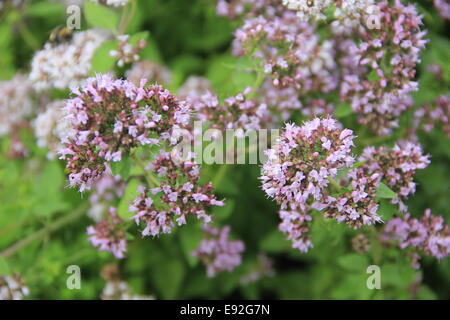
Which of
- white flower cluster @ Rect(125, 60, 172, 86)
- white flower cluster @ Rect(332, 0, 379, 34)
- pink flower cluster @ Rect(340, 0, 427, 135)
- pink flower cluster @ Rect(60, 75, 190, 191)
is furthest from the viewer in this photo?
white flower cluster @ Rect(125, 60, 172, 86)

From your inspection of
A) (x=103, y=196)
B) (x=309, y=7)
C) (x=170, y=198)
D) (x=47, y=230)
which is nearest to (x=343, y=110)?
(x=309, y=7)

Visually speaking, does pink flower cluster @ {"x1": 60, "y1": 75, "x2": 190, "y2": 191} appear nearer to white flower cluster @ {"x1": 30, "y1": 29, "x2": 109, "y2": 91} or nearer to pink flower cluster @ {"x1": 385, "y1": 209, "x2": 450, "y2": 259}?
white flower cluster @ {"x1": 30, "y1": 29, "x2": 109, "y2": 91}

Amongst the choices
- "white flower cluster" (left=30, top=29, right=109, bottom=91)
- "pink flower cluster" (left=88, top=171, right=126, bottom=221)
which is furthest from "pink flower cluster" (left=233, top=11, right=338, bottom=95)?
"pink flower cluster" (left=88, top=171, right=126, bottom=221)

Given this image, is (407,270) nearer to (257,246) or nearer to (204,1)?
(257,246)

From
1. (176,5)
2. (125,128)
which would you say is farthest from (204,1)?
(125,128)

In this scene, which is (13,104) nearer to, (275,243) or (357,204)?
(275,243)

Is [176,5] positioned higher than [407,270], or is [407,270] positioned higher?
[176,5]

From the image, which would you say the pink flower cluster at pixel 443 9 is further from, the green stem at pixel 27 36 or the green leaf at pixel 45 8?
the green stem at pixel 27 36
